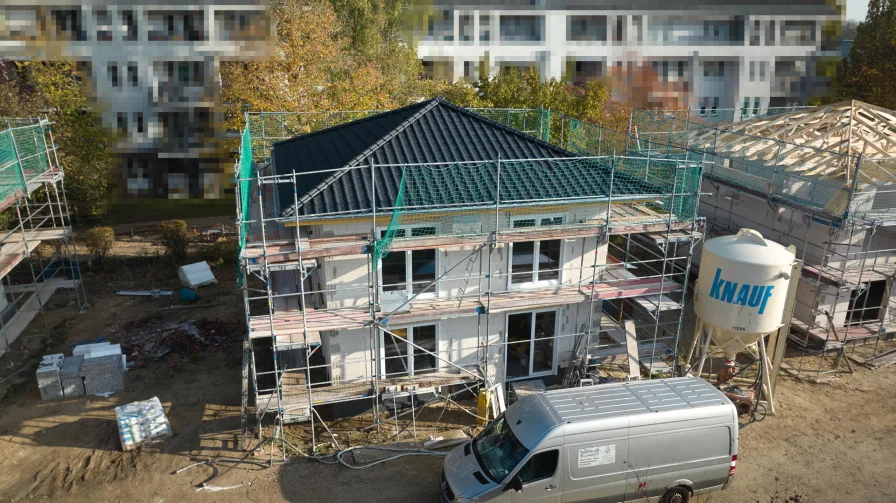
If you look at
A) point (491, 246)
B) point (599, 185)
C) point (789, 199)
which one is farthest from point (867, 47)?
point (491, 246)

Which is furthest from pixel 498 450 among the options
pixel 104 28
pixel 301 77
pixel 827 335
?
pixel 104 28

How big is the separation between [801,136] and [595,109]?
9.06 meters

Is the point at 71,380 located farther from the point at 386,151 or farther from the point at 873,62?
the point at 873,62

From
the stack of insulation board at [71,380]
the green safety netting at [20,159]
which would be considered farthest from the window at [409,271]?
the green safety netting at [20,159]

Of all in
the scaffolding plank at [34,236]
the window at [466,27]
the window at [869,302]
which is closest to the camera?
the scaffolding plank at [34,236]

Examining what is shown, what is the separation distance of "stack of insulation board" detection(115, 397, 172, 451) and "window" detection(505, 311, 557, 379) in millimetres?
8714

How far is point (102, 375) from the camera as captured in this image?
16625mm

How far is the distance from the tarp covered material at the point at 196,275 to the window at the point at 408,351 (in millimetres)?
11221

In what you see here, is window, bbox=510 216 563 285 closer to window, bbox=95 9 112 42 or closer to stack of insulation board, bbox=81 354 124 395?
stack of insulation board, bbox=81 354 124 395

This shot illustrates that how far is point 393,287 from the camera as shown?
15.2m

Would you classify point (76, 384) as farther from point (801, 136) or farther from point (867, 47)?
point (867, 47)

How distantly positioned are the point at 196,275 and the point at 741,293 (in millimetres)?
18769

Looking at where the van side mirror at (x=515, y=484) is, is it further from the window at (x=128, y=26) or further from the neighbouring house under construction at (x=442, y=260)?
the window at (x=128, y=26)

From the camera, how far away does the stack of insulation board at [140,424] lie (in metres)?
14.4
